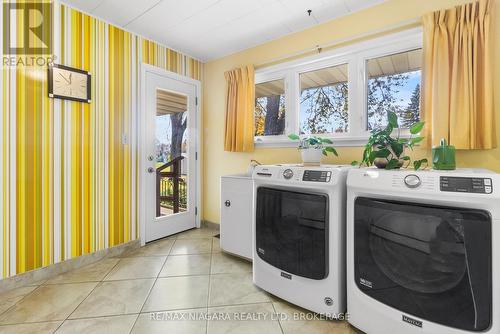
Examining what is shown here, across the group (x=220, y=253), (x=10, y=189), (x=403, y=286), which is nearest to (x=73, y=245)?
(x=10, y=189)

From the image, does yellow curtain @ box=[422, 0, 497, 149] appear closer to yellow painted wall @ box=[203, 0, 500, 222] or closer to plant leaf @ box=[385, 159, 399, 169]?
yellow painted wall @ box=[203, 0, 500, 222]

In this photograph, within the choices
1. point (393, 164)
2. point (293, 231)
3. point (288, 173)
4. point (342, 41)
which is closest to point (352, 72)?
point (342, 41)

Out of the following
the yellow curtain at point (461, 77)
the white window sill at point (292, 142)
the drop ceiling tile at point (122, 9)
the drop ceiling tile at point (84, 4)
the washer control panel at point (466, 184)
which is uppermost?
the drop ceiling tile at point (122, 9)

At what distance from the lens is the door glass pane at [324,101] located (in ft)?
8.37

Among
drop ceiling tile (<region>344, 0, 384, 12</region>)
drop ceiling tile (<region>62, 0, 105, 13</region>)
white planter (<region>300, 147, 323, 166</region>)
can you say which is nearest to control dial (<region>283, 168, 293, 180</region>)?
white planter (<region>300, 147, 323, 166</region>)

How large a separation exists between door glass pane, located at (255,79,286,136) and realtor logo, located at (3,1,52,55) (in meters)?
2.13

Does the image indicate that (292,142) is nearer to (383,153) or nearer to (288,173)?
(288,173)

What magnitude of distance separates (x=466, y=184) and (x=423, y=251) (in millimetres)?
374

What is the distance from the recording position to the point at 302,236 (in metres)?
1.68

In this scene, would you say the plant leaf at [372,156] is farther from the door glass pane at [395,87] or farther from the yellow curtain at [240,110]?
the yellow curtain at [240,110]

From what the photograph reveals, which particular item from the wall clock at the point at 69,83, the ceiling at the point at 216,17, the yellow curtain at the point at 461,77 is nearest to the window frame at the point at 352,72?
the yellow curtain at the point at 461,77

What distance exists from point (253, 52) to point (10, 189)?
9.09 ft

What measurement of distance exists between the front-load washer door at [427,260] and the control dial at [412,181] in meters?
0.10

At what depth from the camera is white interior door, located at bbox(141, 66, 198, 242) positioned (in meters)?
2.97
